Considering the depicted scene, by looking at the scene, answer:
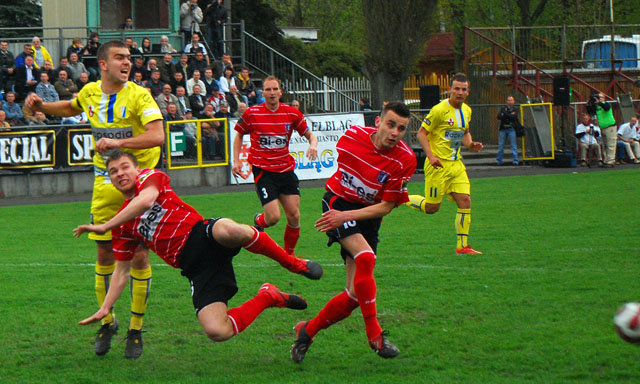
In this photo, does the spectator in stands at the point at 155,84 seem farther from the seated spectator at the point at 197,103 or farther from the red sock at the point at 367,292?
the red sock at the point at 367,292

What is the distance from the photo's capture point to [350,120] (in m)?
23.2

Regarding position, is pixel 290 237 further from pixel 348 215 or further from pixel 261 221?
pixel 348 215

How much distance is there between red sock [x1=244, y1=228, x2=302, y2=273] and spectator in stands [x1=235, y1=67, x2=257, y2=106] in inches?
716

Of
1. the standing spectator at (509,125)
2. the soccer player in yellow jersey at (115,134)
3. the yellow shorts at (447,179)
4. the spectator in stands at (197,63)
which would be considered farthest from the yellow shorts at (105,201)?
the standing spectator at (509,125)

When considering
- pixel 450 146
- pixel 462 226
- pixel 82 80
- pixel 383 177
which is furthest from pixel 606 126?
pixel 383 177

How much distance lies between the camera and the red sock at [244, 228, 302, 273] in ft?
20.8

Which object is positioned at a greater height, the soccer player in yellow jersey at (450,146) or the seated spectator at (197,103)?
the seated spectator at (197,103)

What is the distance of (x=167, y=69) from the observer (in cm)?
2353

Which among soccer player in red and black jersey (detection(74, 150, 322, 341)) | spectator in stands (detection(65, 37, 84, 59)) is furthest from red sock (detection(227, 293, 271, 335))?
spectator in stands (detection(65, 37, 84, 59))

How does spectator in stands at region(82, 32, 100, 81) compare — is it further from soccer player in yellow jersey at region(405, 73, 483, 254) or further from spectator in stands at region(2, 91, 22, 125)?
soccer player in yellow jersey at region(405, 73, 483, 254)

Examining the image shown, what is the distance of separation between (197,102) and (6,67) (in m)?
5.05

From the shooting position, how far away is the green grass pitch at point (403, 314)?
19.7ft

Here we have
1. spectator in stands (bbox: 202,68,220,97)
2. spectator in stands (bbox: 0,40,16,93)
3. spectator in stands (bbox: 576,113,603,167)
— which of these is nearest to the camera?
spectator in stands (bbox: 0,40,16,93)

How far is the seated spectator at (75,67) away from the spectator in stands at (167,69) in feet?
6.55
